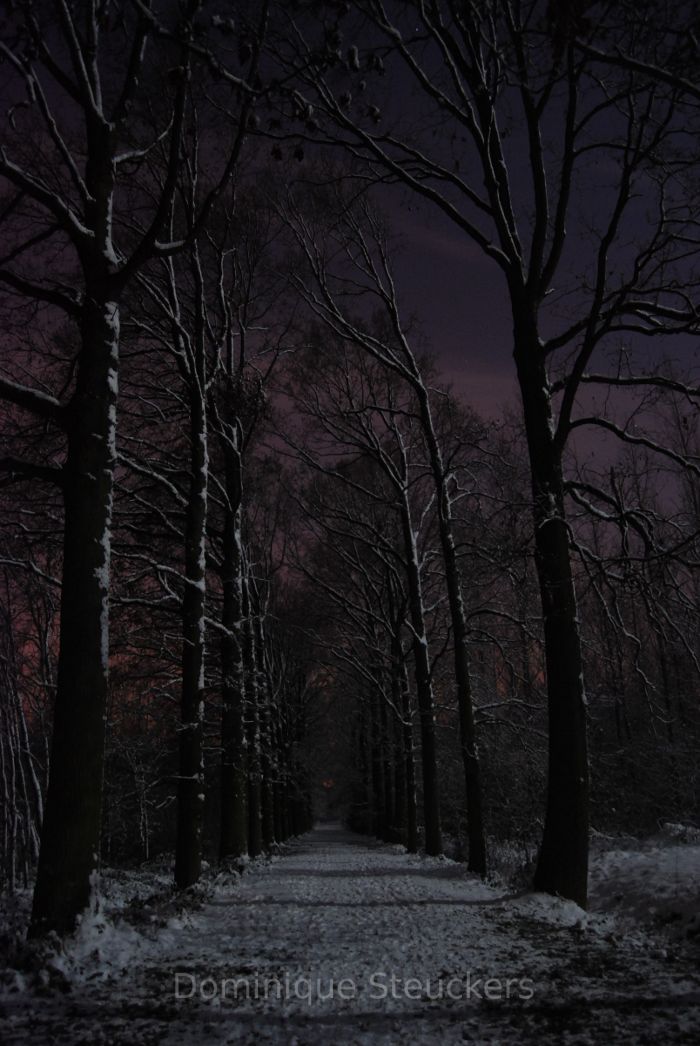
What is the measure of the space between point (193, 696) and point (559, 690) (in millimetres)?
5855

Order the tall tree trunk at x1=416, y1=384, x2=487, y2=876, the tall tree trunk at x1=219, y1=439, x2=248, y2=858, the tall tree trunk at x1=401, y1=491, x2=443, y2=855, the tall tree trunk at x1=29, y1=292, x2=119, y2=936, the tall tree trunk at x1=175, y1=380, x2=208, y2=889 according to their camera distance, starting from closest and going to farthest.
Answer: the tall tree trunk at x1=29, y1=292, x2=119, y2=936 → the tall tree trunk at x1=175, y1=380, x2=208, y2=889 → the tall tree trunk at x1=416, y1=384, x2=487, y2=876 → the tall tree trunk at x1=219, y1=439, x2=248, y2=858 → the tall tree trunk at x1=401, y1=491, x2=443, y2=855

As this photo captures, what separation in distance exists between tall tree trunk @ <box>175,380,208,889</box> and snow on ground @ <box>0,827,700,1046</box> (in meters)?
1.87

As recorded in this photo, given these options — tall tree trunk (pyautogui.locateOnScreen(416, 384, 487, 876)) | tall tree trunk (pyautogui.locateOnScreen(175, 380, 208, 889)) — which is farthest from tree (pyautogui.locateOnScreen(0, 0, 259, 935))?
tall tree trunk (pyautogui.locateOnScreen(416, 384, 487, 876))

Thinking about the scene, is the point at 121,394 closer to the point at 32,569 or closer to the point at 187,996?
the point at 32,569

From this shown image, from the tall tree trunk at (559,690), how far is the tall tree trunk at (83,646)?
499cm

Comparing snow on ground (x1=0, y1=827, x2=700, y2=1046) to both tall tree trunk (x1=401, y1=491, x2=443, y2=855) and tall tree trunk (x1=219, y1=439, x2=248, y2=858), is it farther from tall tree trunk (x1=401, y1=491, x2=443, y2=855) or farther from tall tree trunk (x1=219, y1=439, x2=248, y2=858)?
tall tree trunk (x1=401, y1=491, x2=443, y2=855)

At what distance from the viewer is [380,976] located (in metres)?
A: 5.03

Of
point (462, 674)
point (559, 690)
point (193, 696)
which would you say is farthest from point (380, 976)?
point (462, 674)

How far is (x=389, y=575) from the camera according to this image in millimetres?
23031

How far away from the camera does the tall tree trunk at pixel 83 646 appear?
574 cm

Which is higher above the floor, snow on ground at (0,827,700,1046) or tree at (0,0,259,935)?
tree at (0,0,259,935)

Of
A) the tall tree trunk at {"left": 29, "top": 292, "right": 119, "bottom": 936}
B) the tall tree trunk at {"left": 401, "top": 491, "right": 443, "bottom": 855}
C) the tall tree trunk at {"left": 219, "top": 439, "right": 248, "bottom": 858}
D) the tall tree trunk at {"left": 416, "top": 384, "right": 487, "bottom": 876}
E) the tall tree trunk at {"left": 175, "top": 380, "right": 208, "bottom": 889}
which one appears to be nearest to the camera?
the tall tree trunk at {"left": 29, "top": 292, "right": 119, "bottom": 936}

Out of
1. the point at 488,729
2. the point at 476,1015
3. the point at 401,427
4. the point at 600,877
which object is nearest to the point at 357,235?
the point at 401,427

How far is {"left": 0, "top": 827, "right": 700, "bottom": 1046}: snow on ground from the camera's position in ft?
12.5
